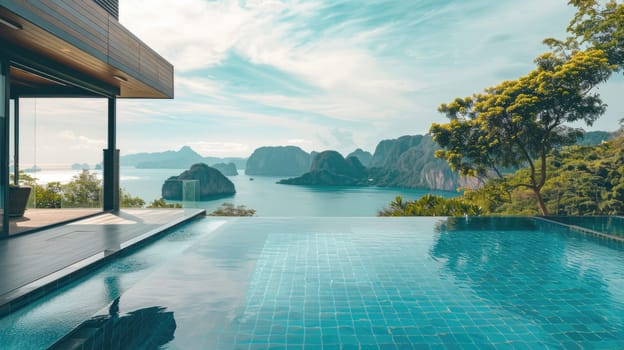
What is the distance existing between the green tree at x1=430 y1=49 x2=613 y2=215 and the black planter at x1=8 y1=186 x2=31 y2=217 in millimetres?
10272

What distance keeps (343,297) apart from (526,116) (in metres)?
8.91

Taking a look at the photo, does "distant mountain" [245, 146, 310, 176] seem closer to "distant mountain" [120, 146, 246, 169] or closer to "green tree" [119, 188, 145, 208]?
"distant mountain" [120, 146, 246, 169]

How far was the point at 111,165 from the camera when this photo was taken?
8.51 metres

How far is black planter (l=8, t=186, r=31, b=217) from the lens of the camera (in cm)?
692

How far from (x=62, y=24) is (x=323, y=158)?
3052 inches

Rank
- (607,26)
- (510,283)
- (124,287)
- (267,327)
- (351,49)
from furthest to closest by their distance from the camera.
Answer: (351,49) < (607,26) < (510,283) < (124,287) < (267,327)

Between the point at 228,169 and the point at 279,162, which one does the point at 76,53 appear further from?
the point at 279,162

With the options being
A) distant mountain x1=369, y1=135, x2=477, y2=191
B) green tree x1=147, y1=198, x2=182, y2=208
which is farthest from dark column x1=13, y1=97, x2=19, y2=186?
distant mountain x1=369, y1=135, x2=477, y2=191

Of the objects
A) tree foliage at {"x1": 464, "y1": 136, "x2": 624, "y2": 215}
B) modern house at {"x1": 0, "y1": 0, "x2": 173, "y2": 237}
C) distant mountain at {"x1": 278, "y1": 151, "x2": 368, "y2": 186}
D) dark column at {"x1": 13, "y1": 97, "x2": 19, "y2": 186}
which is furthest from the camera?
distant mountain at {"x1": 278, "y1": 151, "x2": 368, "y2": 186}

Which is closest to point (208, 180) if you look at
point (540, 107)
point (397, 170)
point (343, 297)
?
point (397, 170)

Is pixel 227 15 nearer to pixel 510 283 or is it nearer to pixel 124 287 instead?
pixel 124 287

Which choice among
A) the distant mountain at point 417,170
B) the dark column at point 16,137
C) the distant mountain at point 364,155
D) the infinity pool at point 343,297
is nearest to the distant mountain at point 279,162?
the distant mountain at point 364,155

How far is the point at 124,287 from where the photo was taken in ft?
12.8

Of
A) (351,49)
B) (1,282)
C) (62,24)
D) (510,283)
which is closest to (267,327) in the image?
(1,282)
